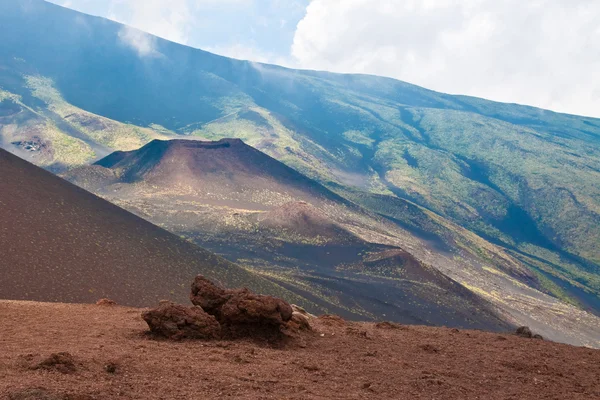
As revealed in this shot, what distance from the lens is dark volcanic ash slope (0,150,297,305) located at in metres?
23.4

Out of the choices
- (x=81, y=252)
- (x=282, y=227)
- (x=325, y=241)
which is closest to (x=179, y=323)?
(x=81, y=252)

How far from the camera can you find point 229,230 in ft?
216

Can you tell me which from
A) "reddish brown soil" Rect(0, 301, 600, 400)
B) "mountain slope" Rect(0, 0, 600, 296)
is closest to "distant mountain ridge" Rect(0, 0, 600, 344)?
"mountain slope" Rect(0, 0, 600, 296)

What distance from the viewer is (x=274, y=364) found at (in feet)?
38.4

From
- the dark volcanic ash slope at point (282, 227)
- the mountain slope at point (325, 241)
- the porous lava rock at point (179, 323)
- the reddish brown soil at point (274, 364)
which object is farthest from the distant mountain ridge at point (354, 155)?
the porous lava rock at point (179, 323)

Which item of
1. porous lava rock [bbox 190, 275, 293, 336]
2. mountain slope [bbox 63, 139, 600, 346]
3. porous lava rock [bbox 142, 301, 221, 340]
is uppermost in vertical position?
porous lava rock [bbox 190, 275, 293, 336]

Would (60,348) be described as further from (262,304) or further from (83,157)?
(83,157)

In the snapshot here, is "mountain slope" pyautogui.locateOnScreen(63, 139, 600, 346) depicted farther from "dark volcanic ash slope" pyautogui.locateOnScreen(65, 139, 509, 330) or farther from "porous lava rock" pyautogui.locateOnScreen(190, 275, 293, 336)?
"porous lava rock" pyautogui.locateOnScreen(190, 275, 293, 336)

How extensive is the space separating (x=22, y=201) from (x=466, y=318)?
3954cm

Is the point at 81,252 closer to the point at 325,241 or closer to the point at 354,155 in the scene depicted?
the point at 325,241

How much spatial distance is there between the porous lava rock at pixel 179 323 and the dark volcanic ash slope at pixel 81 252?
33.9 ft

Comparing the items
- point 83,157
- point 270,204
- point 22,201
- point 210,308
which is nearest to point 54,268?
point 22,201

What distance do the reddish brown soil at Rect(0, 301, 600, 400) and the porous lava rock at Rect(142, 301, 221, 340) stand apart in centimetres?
40

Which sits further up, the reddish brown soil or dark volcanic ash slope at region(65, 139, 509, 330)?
the reddish brown soil
